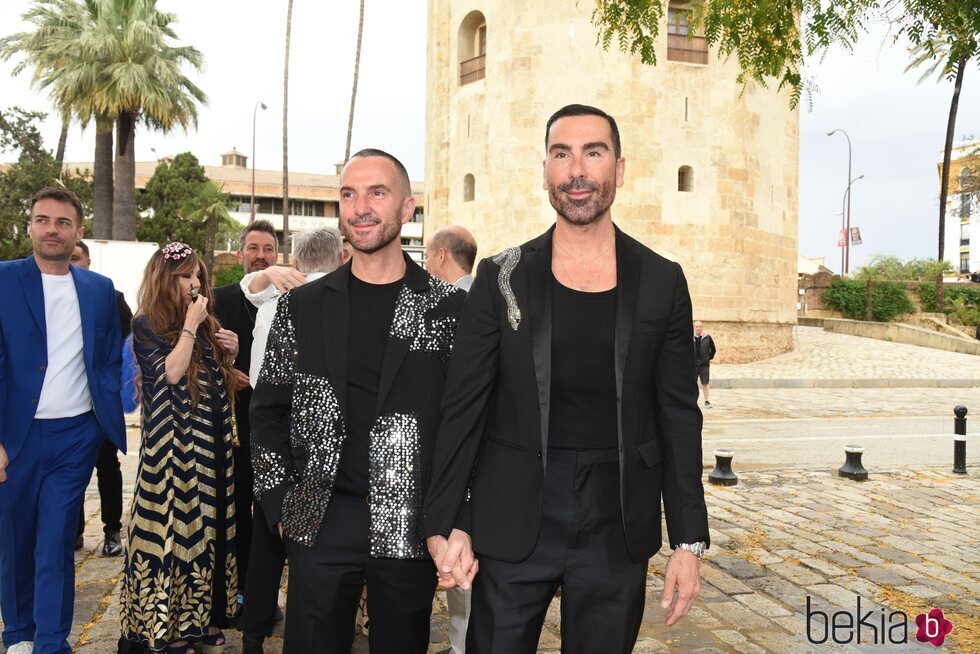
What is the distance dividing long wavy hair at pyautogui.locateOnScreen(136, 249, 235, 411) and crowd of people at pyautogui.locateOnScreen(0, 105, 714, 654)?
1 centimetres

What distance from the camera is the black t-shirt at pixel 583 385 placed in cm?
259

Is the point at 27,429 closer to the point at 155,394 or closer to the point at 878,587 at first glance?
the point at 155,394

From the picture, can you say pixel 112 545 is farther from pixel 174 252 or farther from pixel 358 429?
pixel 358 429

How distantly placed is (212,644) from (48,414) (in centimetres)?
144

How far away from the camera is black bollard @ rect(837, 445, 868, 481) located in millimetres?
8953

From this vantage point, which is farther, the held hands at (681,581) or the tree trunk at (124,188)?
the tree trunk at (124,188)

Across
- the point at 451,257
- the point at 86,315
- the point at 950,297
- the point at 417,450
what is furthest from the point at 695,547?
the point at 950,297

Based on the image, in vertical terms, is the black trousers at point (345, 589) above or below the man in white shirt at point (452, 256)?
below

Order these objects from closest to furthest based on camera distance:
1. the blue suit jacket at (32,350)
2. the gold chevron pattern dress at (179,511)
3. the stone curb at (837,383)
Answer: the gold chevron pattern dress at (179,511) → the blue suit jacket at (32,350) → the stone curb at (837,383)

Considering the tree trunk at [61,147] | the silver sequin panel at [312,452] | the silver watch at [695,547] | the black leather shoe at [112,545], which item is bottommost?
the black leather shoe at [112,545]

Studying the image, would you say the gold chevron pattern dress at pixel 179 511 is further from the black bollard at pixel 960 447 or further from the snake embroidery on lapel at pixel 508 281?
the black bollard at pixel 960 447

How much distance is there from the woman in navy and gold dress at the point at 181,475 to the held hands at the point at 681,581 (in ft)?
8.06

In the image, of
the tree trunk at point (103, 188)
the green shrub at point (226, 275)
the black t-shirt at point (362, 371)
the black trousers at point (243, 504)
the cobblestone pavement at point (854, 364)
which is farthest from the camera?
the green shrub at point (226, 275)

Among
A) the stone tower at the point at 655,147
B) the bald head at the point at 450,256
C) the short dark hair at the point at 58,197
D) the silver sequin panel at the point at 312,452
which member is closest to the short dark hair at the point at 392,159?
the silver sequin panel at the point at 312,452
